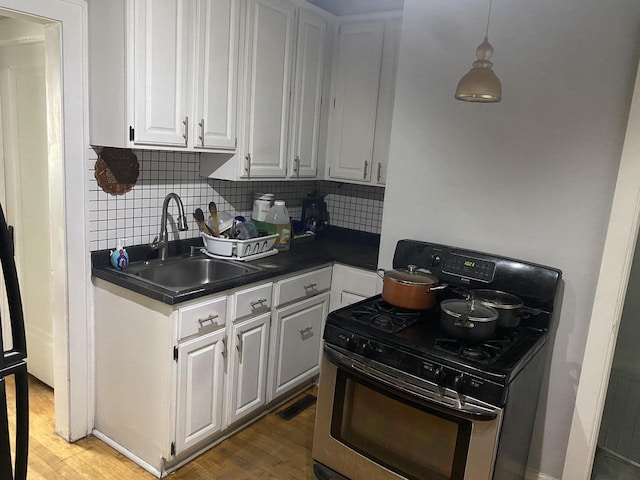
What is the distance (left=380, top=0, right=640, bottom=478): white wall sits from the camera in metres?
1.92

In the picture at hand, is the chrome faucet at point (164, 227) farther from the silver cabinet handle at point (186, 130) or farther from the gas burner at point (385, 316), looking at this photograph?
the gas burner at point (385, 316)

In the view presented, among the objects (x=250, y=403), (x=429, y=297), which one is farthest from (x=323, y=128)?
(x=250, y=403)

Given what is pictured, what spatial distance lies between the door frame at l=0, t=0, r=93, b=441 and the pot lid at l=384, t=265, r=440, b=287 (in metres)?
1.41

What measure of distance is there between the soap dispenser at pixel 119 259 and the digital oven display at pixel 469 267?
1485mm

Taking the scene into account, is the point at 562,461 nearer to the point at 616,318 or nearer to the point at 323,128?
the point at 616,318

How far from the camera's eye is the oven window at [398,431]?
5.40 feet

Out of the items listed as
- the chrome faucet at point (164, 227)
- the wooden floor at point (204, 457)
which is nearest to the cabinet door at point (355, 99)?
the chrome faucet at point (164, 227)

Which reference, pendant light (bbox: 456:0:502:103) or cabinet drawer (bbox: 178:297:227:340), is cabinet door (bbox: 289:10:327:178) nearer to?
cabinet drawer (bbox: 178:297:227:340)

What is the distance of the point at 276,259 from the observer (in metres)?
2.72

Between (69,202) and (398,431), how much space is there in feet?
5.54

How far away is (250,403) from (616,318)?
1.76 m

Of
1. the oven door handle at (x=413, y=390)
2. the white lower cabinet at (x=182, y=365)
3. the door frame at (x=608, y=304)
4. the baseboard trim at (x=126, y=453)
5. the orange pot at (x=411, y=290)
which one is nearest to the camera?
the oven door handle at (x=413, y=390)

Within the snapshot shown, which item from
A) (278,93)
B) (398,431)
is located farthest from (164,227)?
(398,431)

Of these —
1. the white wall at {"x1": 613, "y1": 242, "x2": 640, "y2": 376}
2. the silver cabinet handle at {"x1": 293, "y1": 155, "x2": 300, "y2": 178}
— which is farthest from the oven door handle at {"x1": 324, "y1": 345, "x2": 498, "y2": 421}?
the white wall at {"x1": 613, "y1": 242, "x2": 640, "y2": 376}
